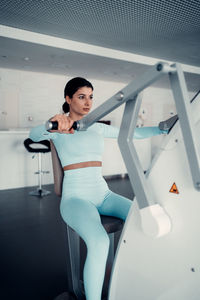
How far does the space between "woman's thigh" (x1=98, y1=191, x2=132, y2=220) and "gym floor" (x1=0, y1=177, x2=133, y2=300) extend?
258 mm

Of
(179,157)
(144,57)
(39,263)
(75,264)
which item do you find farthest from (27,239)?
(144,57)

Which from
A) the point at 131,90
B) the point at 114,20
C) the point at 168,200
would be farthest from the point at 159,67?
the point at 114,20

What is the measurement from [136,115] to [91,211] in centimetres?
60

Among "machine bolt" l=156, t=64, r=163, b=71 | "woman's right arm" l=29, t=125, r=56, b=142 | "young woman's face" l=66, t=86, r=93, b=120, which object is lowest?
"woman's right arm" l=29, t=125, r=56, b=142

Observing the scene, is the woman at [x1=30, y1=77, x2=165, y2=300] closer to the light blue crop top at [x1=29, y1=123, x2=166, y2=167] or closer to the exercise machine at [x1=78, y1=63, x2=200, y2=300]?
the light blue crop top at [x1=29, y1=123, x2=166, y2=167]

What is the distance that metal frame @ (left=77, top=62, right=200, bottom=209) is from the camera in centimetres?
74

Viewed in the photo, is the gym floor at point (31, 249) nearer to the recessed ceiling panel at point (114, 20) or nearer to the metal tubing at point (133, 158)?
the metal tubing at point (133, 158)

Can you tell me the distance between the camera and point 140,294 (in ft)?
3.27

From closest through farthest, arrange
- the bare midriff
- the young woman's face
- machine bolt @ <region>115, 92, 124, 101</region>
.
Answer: machine bolt @ <region>115, 92, 124, 101</region>
the bare midriff
the young woman's face

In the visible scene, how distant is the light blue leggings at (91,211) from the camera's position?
116cm

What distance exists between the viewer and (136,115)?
90 cm

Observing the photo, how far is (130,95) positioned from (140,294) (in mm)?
768

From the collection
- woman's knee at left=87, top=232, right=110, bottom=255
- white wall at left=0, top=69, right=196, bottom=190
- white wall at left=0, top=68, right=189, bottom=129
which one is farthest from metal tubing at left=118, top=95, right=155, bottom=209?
white wall at left=0, top=68, right=189, bottom=129

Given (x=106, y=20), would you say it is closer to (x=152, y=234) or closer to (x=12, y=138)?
(x=12, y=138)
